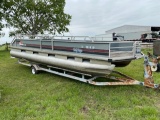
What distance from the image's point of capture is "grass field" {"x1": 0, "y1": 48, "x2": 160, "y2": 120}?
10.7 feet

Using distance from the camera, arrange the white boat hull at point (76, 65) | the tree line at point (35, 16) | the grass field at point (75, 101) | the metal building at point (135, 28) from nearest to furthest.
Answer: the grass field at point (75, 101)
the white boat hull at point (76, 65)
the tree line at point (35, 16)
the metal building at point (135, 28)

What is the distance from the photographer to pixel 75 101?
152 inches

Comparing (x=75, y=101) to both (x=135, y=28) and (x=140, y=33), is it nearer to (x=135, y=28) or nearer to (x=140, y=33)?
(x=140, y=33)

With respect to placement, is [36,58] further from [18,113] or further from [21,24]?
[21,24]

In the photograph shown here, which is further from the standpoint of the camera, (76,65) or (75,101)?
(76,65)

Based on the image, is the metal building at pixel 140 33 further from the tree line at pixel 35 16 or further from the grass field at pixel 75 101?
the grass field at pixel 75 101

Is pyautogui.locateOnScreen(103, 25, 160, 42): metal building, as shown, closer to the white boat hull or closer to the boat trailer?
the boat trailer

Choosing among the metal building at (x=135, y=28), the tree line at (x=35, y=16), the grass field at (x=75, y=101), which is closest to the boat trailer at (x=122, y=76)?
the grass field at (x=75, y=101)

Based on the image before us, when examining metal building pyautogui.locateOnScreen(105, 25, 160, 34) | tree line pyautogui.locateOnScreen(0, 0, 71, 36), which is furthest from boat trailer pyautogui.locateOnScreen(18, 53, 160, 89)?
metal building pyautogui.locateOnScreen(105, 25, 160, 34)

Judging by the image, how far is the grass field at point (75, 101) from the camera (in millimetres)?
3256

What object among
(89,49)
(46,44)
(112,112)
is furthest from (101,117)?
(46,44)

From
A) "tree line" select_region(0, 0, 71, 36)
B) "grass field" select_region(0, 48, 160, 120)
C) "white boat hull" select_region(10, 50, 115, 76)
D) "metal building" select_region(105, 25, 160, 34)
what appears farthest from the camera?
"metal building" select_region(105, 25, 160, 34)

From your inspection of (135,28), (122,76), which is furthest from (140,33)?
(122,76)

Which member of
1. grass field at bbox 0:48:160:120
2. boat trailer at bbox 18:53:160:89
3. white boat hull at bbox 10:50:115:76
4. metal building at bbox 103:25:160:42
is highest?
metal building at bbox 103:25:160:42
